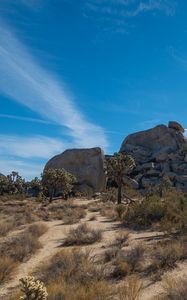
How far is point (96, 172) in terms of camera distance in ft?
251

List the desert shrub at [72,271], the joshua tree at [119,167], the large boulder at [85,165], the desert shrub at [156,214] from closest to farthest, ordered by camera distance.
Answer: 1. the desert shrub at [72,271]
2. the desert shrub at [156,214]
3. the joshua tree at [119,167]
4. the large boulder at [85,165]

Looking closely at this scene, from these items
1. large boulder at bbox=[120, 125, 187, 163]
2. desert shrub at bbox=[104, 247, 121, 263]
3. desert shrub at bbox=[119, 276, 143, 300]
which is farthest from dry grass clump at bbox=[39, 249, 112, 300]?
large boulder at bbox=[120, 125, 187, 163]

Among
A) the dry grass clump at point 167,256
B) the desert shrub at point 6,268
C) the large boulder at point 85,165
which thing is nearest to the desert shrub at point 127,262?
the dry grass clump at point 167,256

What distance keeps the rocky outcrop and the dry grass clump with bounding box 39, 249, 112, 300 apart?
2742 inches

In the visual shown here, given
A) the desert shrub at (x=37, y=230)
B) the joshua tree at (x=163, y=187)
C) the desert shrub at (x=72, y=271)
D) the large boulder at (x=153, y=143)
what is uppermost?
the large boulder at (x=153, y=143)

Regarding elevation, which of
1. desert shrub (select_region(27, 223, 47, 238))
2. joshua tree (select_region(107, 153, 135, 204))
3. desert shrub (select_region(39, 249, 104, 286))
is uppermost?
joshua tree (select_region(107, 153, 135, 204))

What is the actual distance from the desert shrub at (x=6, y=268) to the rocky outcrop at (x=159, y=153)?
227ft

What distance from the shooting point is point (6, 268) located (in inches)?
452

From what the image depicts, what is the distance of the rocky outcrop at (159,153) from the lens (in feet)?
281

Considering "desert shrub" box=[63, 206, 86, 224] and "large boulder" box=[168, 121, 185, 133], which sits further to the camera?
"large boulder" box=[168, 121, 185, 133]

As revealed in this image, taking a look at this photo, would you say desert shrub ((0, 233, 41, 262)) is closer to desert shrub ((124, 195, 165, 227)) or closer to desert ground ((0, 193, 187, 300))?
desert ground ((0, 193, 187, 300))

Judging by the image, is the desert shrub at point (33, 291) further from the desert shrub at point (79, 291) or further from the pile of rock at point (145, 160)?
the pile of rock at point (145, 160)

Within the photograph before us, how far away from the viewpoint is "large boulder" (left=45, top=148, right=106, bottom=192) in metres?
76.2

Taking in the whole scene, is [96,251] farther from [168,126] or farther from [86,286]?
Answer: [168,126]
